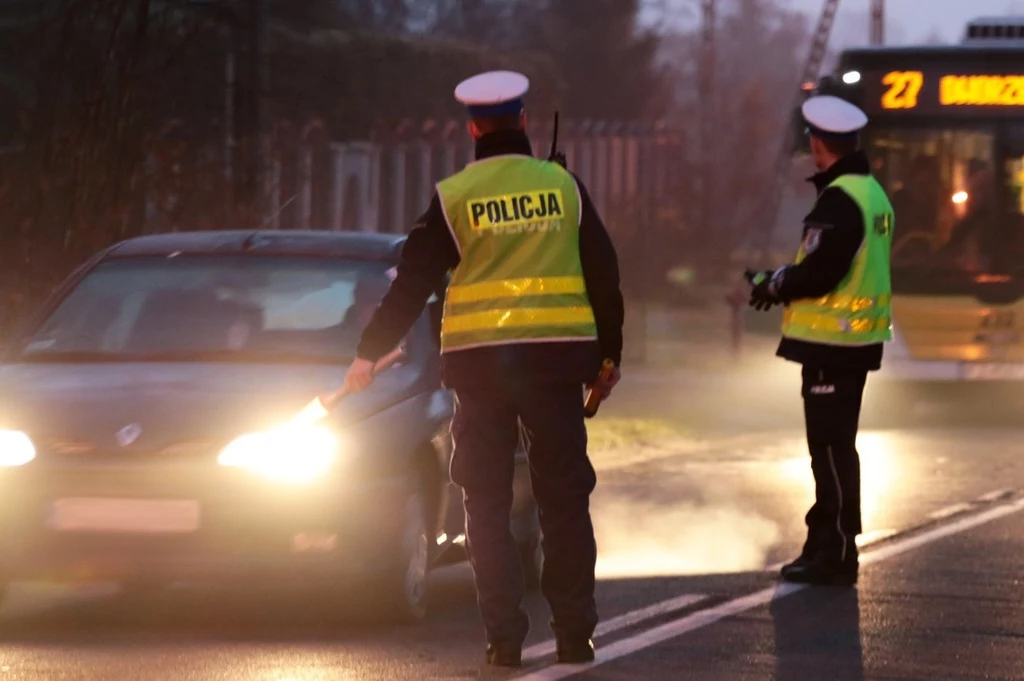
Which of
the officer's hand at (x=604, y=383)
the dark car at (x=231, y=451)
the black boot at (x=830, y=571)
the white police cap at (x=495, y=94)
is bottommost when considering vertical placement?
the black boot at (x=830, y=571)

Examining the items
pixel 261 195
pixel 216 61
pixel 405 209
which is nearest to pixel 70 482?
pixel 261 195

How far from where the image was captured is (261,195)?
637 inches

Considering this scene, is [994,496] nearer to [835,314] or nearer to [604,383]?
[835,314]

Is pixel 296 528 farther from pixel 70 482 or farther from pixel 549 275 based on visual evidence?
pixel 549 275

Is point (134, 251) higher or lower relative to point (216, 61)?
higher

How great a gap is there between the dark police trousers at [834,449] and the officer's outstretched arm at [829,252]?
0.33 meters

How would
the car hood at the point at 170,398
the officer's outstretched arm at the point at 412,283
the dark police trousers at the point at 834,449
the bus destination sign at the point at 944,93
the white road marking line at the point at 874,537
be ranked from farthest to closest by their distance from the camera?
the bus destination sign at the point at 944,93, the white road marking line at the point at 874,537, the dark police trousers at the point at 834,449, the car hood at the point at 170,398, the officer's outstretched arm at the point at 412,283

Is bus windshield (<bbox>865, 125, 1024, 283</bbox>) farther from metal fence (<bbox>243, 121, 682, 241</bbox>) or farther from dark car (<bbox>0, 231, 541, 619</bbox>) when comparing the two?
dark car (<bbox>0, 231, 541, 619</bbox>)

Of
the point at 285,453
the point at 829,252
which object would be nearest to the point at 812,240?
the point at 829,252

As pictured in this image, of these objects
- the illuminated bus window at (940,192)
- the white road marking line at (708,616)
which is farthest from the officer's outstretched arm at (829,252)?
the illuminated bus window at (940,192)

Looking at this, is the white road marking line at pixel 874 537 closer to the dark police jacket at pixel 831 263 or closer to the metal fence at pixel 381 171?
the dark police jacket at pixel 831 263

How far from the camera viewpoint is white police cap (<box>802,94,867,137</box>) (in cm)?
958

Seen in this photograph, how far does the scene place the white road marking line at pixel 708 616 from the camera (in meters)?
7.36

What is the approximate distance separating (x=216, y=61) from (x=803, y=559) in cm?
1088
